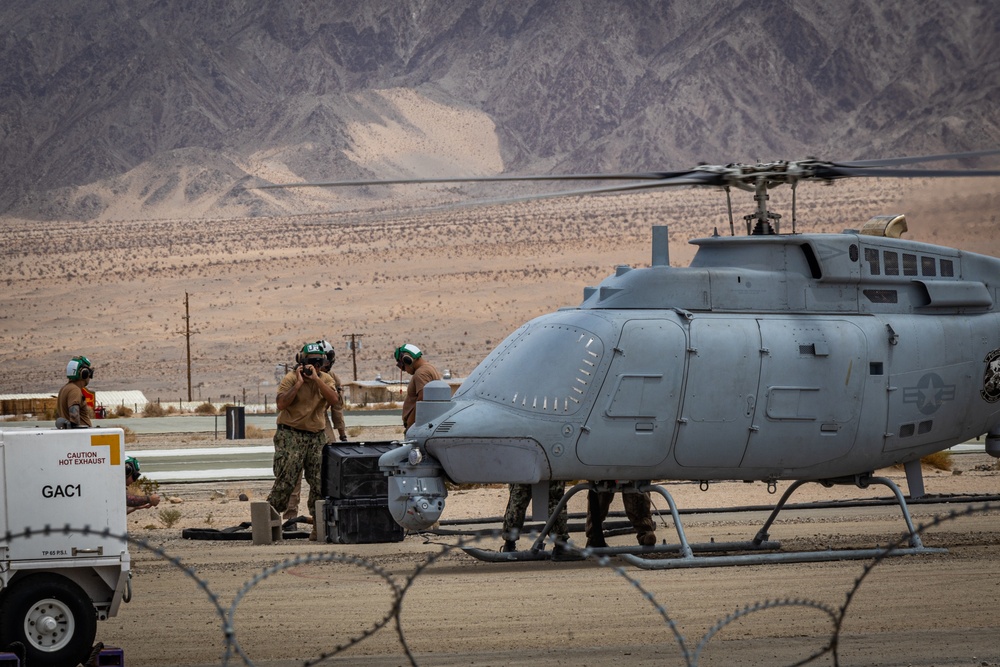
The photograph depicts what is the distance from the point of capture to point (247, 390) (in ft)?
222

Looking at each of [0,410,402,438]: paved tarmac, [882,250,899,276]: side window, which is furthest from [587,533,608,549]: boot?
[0,410,402,438]: paved tarmac

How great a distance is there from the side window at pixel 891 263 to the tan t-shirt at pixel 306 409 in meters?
5.97

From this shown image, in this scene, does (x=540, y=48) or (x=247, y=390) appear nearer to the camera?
(x=247, y=390)

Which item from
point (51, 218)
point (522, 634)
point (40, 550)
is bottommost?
point (522, 634)

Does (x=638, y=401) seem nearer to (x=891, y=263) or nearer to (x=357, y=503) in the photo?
(x=891, y=263)

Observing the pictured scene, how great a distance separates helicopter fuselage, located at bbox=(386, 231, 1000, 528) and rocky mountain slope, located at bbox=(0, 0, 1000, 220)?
129855 millimetres

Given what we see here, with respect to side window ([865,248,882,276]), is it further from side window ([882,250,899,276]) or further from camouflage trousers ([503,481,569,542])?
camouflage trousers ([503,481,569,542])

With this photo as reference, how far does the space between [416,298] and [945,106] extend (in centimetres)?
7390

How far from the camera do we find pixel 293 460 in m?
15.8

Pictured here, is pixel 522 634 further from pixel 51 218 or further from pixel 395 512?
pixel 51 218

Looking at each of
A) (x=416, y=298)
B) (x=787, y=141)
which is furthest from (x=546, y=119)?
(x=416, y=298)

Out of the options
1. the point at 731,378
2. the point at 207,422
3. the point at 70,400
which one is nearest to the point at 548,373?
the point at 731,378

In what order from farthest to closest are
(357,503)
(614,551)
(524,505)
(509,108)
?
1. (509,108)
2. (357,503)
3. (524,505)
4. (614,551)

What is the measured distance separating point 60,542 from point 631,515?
6.67 metres
